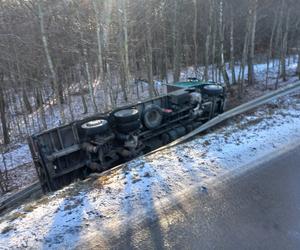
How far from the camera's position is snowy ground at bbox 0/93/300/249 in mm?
3914

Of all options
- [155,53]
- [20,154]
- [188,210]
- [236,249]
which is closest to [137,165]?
[188,210]

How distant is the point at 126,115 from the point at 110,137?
2.14ft

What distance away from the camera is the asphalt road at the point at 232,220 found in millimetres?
3600

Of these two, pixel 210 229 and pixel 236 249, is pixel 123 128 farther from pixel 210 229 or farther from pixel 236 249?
pixel 236 249

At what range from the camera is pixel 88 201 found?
457 cm

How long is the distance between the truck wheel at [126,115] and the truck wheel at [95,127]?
0.36 meters

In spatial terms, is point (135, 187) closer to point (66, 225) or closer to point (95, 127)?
point (66, 225)

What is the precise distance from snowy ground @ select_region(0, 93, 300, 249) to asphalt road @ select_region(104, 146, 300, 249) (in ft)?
1.08

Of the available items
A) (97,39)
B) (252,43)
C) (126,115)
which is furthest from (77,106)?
(126,115)

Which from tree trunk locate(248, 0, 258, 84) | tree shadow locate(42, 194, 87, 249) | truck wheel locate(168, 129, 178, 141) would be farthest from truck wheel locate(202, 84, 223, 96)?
tree shadow locate(42, 194, 87, 249)

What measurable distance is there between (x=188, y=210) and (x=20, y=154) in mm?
9707

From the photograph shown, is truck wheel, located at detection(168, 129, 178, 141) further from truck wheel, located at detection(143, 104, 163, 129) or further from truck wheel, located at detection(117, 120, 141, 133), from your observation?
truck wheel, located at detection(117, 120, 141, 133)

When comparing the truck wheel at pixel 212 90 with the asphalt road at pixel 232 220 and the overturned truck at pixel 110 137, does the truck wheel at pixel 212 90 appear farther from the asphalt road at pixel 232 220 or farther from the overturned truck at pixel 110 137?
the asphalt road at pixel 232 220

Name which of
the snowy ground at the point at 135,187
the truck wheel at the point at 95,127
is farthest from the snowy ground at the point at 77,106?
the snowy ground at the point at 135,187
